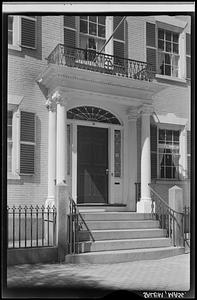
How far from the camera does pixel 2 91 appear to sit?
18.2 ft

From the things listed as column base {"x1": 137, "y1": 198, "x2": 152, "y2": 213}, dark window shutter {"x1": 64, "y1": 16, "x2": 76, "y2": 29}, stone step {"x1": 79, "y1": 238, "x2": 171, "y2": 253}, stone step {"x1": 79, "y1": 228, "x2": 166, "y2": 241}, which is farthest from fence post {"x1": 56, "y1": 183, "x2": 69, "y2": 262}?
dark window shutter {"x1": 64, "y1": 16, "x2": 76, "y2": 29}

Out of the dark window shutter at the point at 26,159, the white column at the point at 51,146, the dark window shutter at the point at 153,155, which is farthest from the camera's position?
the dark window shutter at the point at 153,155

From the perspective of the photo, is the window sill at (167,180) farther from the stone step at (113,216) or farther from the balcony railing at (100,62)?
the balcony railing at (100,62)

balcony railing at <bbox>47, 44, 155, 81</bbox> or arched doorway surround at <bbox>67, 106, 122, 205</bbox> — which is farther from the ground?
balcony railing at <bbox>47, 44, 155, 81</bbox>

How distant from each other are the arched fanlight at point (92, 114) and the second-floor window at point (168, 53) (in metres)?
1.23

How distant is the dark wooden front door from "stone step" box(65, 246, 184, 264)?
1.20 meters

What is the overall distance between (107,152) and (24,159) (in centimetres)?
214

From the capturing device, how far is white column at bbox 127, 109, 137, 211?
8172 millimetres

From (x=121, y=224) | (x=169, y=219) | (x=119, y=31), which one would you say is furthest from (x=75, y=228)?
→ (x=119, y=31)

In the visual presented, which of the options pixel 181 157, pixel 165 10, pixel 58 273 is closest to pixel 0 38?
pixel 165 10

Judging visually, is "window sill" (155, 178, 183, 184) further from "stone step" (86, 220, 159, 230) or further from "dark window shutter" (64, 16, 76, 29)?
"dark window shutter" (64, 16, 76, 29)

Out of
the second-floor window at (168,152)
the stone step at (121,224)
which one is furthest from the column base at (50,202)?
the second-floor window at (168,152)

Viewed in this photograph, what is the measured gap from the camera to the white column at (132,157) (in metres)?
8.17

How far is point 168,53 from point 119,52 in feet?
3.15
